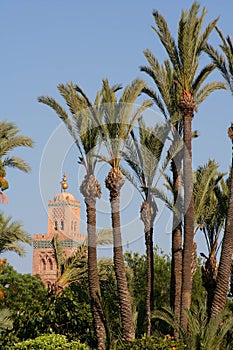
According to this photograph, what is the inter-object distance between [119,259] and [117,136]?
10.7 ft

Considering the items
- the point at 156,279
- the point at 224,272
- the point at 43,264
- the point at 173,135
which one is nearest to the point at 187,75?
the point at 173,135

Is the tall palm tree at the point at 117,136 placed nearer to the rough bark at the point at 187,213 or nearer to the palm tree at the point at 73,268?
the rough bark at the point at 187,213

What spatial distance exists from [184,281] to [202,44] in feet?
20.1

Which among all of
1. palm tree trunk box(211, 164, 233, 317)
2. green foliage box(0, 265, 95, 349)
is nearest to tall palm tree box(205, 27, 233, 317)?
palm tree trunk box(211, 164, 233, 317)

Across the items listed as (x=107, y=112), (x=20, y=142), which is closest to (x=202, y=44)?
(x=107, y=112)

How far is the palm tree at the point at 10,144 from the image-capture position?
2058cm

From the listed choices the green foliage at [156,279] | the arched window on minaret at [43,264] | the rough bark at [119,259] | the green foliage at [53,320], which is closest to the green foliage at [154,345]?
the green foliage at [53,320]

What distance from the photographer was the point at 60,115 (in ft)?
67.8

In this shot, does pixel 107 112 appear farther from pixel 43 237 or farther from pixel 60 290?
pixel 43 237

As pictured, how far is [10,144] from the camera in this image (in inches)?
818

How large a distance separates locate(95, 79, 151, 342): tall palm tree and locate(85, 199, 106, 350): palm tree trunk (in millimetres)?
593

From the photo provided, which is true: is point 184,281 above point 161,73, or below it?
below

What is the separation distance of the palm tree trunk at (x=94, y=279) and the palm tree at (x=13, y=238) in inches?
73.3

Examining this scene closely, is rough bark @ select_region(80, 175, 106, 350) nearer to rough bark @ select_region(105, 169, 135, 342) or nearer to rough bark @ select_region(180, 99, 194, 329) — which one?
rough bark @ select_region(105, 169, 135, 342)
